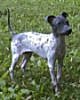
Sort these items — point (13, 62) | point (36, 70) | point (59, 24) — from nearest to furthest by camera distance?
point (59, 24), point (13, 62), point (36, 70)

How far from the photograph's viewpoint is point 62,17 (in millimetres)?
6383

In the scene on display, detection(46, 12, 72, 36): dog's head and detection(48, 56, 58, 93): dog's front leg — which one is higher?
detection(46, 12, 72, 36): dog's head

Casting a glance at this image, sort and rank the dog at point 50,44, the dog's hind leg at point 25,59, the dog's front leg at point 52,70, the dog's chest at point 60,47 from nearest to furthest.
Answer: the dog at point 50,44 → the dog's chest at point 60,47 → the dog's front leg at point 52,70 → the dog's hind leg at point 25,59

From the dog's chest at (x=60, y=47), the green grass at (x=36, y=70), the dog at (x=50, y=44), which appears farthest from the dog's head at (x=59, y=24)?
the green grass at (x=36, y=70)

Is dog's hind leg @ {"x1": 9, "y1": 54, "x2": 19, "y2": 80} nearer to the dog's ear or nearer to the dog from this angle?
the dog

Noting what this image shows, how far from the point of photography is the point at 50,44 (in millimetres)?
6633

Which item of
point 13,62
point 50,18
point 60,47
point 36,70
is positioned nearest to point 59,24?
point 50,18

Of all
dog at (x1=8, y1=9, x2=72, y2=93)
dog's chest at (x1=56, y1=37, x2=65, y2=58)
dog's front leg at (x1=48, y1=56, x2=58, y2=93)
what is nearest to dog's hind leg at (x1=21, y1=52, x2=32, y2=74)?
dog at (x1=8, y1=9, x2=72, y2=93)

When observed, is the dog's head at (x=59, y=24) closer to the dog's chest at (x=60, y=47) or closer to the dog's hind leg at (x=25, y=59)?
the dog's chest at (x=60, y=47)

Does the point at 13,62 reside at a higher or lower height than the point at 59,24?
lower

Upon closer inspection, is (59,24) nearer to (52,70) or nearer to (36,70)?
(52,70)

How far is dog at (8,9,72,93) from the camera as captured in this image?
6.32m

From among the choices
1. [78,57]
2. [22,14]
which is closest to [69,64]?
[78,57]

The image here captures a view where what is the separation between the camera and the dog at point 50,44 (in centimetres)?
632
